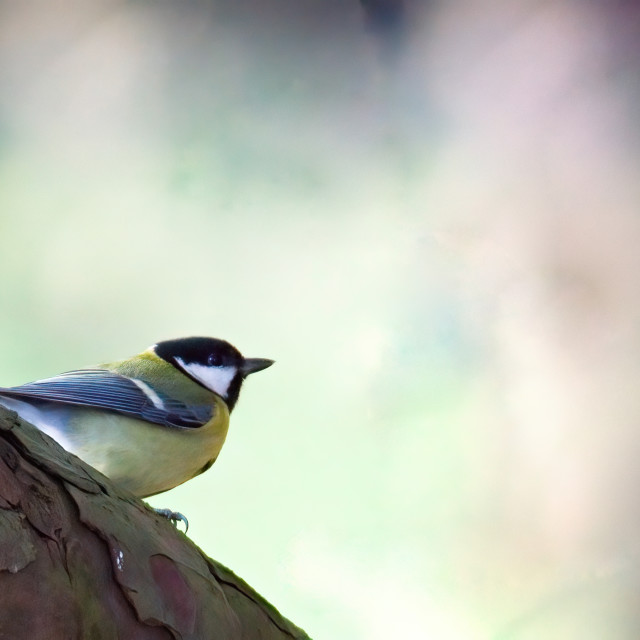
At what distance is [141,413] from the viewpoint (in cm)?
94

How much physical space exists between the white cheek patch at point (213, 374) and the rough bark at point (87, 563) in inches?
21.3

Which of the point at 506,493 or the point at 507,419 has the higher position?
the point at 507,419

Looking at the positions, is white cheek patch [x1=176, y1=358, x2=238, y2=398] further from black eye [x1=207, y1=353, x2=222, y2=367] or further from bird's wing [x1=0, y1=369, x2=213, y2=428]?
bird's wing [x1=0, y1=369, x2=213, y2=428]

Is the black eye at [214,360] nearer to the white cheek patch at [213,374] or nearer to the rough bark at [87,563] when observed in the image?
the white cheek patch at [213,374]

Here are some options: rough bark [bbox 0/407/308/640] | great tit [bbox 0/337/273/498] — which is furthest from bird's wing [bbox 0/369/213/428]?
rough bark [bbox 0/407/308/640]

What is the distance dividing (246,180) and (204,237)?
5.2 inches

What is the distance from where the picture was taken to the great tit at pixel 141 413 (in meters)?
0.87

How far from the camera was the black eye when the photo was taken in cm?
117

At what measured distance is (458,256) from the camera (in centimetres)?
156

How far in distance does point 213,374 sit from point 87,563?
0.66 meters

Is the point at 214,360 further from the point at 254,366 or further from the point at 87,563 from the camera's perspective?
the point at 87,563

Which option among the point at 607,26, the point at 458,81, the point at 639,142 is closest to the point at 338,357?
the point at 458,81

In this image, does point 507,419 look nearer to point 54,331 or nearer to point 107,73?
point 54,331

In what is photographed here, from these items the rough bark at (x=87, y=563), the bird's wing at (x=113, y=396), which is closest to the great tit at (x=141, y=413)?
the bird's wing at (x=113, y=396)
